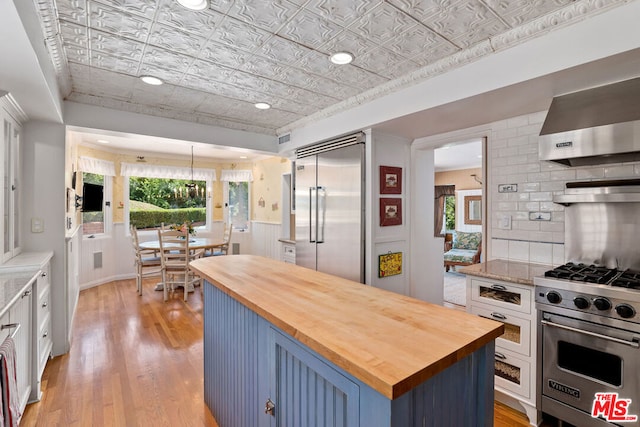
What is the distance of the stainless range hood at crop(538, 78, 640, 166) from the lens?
5.64 feet

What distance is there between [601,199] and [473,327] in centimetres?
168

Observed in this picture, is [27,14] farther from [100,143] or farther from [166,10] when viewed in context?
[100,143]

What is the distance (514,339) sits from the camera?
212 cm

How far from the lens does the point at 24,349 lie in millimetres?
2051

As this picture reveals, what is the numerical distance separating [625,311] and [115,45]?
345 centimetres

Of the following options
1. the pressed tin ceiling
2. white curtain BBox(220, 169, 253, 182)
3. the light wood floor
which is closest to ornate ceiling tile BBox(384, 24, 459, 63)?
the pressed tin ceiling

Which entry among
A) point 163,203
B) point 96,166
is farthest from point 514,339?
point 163,203

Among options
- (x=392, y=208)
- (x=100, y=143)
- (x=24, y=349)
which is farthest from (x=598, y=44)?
(x=100, y=143)

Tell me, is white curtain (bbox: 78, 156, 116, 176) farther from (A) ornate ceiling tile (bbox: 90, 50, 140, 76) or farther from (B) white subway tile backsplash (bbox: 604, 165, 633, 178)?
(B) white subway tile backsplash (bbox: 604, 165, 633, 178)

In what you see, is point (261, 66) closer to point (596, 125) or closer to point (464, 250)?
point (596, 125)

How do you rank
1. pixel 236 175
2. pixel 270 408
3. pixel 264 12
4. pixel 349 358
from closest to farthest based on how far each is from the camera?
1. pixel 349 358
2. pixel 270 408
3. pixel 264 12
4. pixel 236 175

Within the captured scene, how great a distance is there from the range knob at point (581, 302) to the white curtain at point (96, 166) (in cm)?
633

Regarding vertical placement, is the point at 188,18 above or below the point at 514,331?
above

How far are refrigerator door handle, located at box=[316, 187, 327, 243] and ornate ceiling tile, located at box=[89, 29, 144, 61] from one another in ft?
7.10
